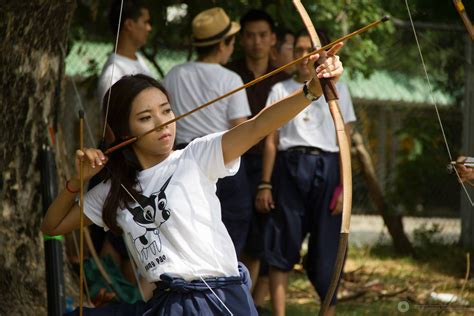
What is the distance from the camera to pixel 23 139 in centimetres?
546

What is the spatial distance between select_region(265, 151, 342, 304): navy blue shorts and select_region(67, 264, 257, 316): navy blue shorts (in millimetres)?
2158

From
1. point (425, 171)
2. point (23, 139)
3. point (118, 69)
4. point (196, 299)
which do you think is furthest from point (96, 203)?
point (425, 171)

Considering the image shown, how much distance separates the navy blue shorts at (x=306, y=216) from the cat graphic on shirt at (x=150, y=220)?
220cm

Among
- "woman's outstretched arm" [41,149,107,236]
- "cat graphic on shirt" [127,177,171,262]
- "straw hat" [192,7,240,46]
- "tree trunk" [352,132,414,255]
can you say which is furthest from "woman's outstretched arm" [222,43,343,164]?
"tree trunk" [352,132,414,255]

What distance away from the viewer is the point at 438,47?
9.68 meters

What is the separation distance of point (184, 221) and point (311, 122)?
2304mm

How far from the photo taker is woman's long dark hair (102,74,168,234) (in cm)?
382

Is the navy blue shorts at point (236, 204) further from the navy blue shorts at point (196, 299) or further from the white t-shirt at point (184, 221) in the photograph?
the navy blue shorts at point (196, 299)

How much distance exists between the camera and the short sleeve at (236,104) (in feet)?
18.8

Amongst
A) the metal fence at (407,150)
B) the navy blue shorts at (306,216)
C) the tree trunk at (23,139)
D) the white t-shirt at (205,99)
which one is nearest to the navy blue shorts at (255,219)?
the navy blue shorts at (306,216)

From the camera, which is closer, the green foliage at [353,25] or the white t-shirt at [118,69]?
the white t-shirt at [118,69]

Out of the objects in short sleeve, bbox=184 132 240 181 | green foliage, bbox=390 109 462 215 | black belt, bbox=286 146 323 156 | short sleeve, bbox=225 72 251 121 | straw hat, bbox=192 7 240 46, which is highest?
straw hat, bbox=192 7 240 46

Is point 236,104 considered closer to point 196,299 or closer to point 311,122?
point 311,122

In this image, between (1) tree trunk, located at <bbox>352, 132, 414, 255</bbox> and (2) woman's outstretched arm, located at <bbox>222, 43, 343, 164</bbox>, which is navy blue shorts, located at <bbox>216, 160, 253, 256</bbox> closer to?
(2) woman's outstretched arm, located at <bbox>222, 43, 343, 164</bbox>
